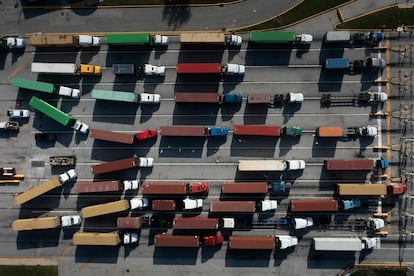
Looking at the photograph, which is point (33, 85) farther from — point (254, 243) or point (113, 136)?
point (254, 243)

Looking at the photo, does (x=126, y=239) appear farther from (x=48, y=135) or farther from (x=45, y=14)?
(x=45, y=14)

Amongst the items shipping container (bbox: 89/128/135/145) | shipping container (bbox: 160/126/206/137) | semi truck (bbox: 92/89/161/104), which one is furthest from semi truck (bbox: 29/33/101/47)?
shipping container (bbox: 160/126/206/137)

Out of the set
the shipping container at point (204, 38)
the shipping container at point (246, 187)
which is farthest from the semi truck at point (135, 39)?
the shipping container at point (246, 187)

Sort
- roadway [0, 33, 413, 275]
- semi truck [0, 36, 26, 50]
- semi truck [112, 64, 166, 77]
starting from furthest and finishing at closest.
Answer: semi truck [0, 36, 26, 50] < roadway [0, 33, 413, 275] < semi truck [112, 64, 166, 77]

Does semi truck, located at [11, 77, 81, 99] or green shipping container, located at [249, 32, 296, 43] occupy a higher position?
green shipping container, located at [249, 32, 296, 43]

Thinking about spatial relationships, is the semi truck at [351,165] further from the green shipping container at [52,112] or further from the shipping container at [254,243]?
the green shipping container at [52,112]

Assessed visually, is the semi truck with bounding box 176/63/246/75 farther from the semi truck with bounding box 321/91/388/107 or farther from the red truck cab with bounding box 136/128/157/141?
the semi truck with bounding box 321/91/388/107
